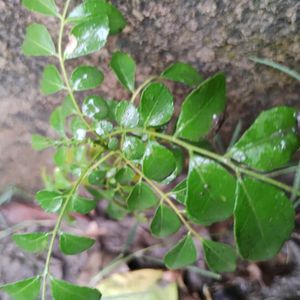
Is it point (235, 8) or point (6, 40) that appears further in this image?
point (6, 40)

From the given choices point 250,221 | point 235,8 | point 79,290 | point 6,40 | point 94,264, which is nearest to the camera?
point 250,221

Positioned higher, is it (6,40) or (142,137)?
(6,40)

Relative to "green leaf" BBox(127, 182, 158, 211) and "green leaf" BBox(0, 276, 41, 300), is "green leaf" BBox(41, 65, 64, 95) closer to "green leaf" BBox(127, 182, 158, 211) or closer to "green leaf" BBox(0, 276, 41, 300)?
"green leaf" BBox(127, 182, 158, 211)

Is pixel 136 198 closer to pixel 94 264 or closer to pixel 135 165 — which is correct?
pixel 135 165

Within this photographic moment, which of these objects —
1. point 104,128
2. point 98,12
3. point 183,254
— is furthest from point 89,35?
point 183,254

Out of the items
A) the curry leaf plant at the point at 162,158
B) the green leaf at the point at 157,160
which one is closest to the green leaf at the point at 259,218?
the curry leaf plant at the point at 162,158

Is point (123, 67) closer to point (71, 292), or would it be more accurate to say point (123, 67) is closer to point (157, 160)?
point (157, 160)

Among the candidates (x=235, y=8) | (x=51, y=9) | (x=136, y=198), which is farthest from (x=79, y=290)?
(x=235, y=8)
